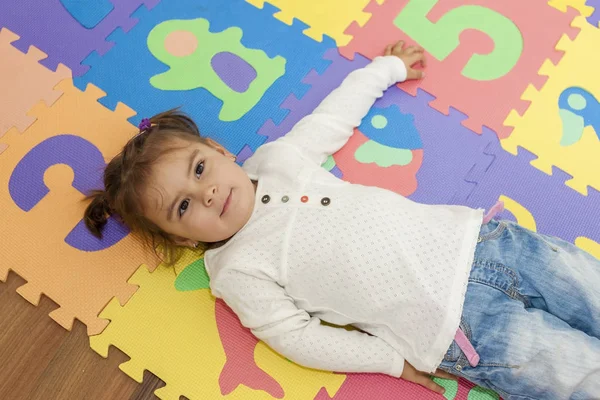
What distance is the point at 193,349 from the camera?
1.23 meters

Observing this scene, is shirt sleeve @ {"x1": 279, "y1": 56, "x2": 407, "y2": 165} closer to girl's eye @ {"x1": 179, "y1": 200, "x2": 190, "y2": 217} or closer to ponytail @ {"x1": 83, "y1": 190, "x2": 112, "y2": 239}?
girl's eye @ {"x1": 179, "y1": 200, "x2": 190, "y2": 217}

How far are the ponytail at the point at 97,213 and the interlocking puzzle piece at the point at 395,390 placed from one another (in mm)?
671

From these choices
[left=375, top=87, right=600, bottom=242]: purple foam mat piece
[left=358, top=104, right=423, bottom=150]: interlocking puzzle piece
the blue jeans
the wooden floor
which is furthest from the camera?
[left=358, top=104, right=423, bottom=150]: interlocking puzzle piece

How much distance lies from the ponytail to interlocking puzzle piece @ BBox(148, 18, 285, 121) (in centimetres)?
39

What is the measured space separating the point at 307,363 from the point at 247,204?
359 mm

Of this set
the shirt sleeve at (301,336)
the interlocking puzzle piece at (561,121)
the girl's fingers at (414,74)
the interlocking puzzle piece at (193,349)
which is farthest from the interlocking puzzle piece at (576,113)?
the interlocking puzzle piece at (193,349)

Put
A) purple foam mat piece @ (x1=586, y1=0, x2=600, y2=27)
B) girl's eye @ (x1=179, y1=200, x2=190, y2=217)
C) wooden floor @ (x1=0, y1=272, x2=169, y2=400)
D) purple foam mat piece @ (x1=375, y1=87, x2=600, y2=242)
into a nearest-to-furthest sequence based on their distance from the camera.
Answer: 1. girl's eye @ (x1=179, y1=200, x2=190, y2=217)
2. wooden floor @ (x1=0, y1=272, x2=169, y2=400)
3. purple foam mat piece @ (x1=375, y1=87, x2=600, y2=242)
4. purple foam mat piece @ (x1=586, y1=0, x2=600, y2=27)

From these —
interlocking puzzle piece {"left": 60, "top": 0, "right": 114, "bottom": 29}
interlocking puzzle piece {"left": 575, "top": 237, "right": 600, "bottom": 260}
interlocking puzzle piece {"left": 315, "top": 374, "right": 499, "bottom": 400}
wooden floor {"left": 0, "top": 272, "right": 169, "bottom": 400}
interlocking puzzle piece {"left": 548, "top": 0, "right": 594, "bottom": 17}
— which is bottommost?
wooden floor {"left": 0, "top": 272, "right": 169, "bottom": 400}

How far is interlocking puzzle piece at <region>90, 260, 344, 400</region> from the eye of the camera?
46.9 inches

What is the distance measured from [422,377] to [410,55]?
0.85 meters

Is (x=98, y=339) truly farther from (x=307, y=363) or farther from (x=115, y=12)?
(x=115, y=12)

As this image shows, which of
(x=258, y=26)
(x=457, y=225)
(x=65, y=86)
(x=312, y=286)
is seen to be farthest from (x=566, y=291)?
(x=65, y=86)

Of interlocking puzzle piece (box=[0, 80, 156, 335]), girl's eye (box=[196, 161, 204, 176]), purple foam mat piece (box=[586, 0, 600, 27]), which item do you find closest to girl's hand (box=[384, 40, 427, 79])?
purple foam mat piece (box=[586, 0, 600, 27])

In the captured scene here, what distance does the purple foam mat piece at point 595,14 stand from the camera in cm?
154
